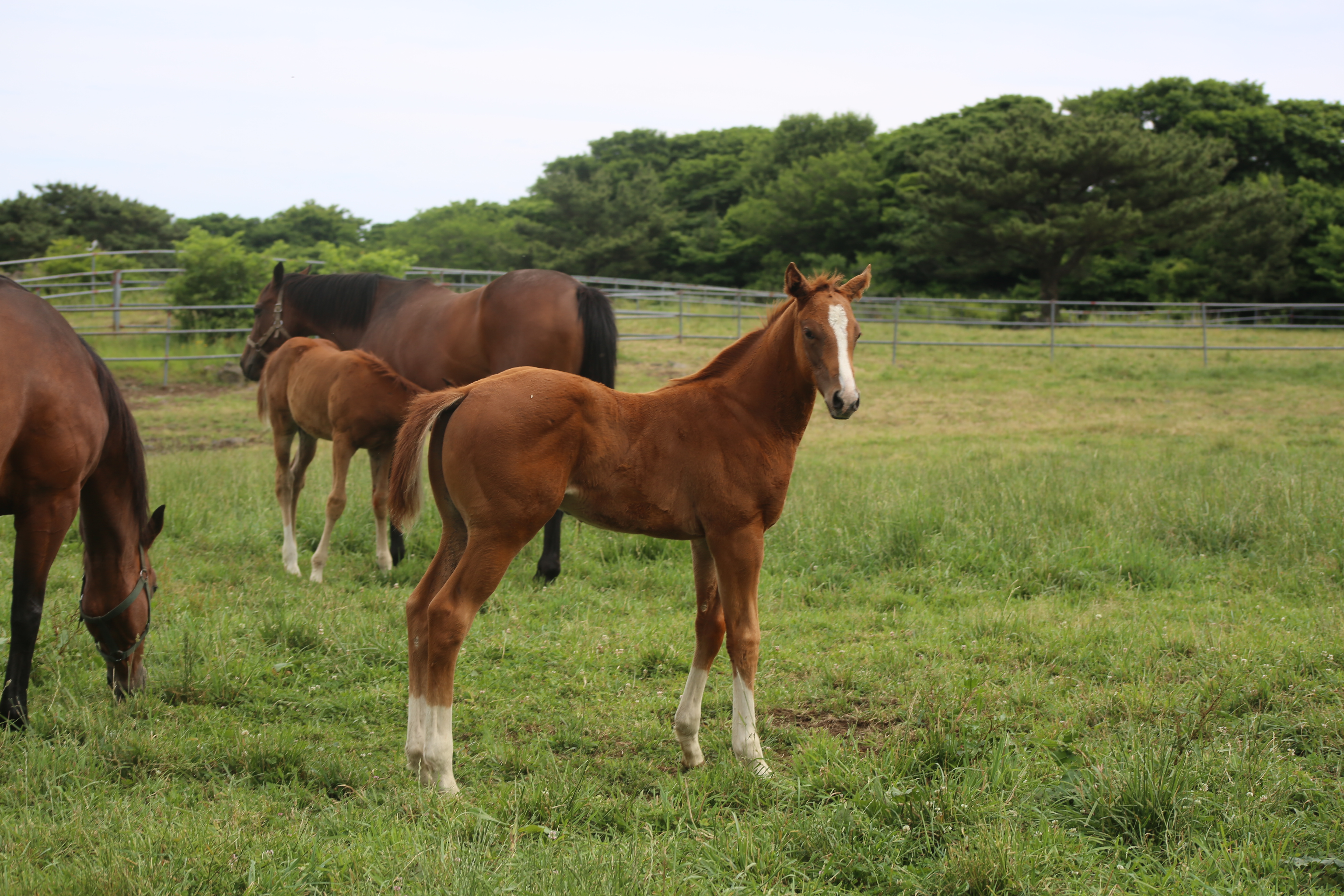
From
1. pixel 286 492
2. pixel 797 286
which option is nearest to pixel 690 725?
pixel 797 286

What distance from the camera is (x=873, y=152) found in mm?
40281

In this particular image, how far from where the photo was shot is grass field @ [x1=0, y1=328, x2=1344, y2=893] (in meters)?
2.57

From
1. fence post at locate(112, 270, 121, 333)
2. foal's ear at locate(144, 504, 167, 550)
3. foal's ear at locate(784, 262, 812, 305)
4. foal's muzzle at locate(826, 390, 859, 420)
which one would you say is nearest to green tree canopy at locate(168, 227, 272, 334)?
fence post at locate(112, 270, 121, 333)

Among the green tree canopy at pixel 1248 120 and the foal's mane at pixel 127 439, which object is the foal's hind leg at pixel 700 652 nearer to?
the foal's mane at pixel 127 439

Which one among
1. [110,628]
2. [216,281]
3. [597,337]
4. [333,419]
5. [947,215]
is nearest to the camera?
[110,628]

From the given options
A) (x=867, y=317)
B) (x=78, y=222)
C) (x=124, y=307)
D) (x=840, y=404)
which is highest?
(x=78, y=222)

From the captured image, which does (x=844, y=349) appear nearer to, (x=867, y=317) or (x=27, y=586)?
(x=27, y=586)

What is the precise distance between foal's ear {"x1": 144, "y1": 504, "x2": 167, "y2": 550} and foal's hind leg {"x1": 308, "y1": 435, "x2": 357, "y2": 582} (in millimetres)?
1787

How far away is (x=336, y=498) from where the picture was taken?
20.1 ft

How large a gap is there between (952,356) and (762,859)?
19.0 meters

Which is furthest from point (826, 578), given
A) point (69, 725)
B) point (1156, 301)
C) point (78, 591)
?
point (1156, 301)

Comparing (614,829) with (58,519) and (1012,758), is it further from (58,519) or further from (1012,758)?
(58,519)

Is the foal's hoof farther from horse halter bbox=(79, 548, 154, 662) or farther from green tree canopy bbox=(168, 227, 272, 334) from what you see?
green tree canopy bbox=(168, 227, 272, 334)

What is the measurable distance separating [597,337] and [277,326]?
340 centimetres
